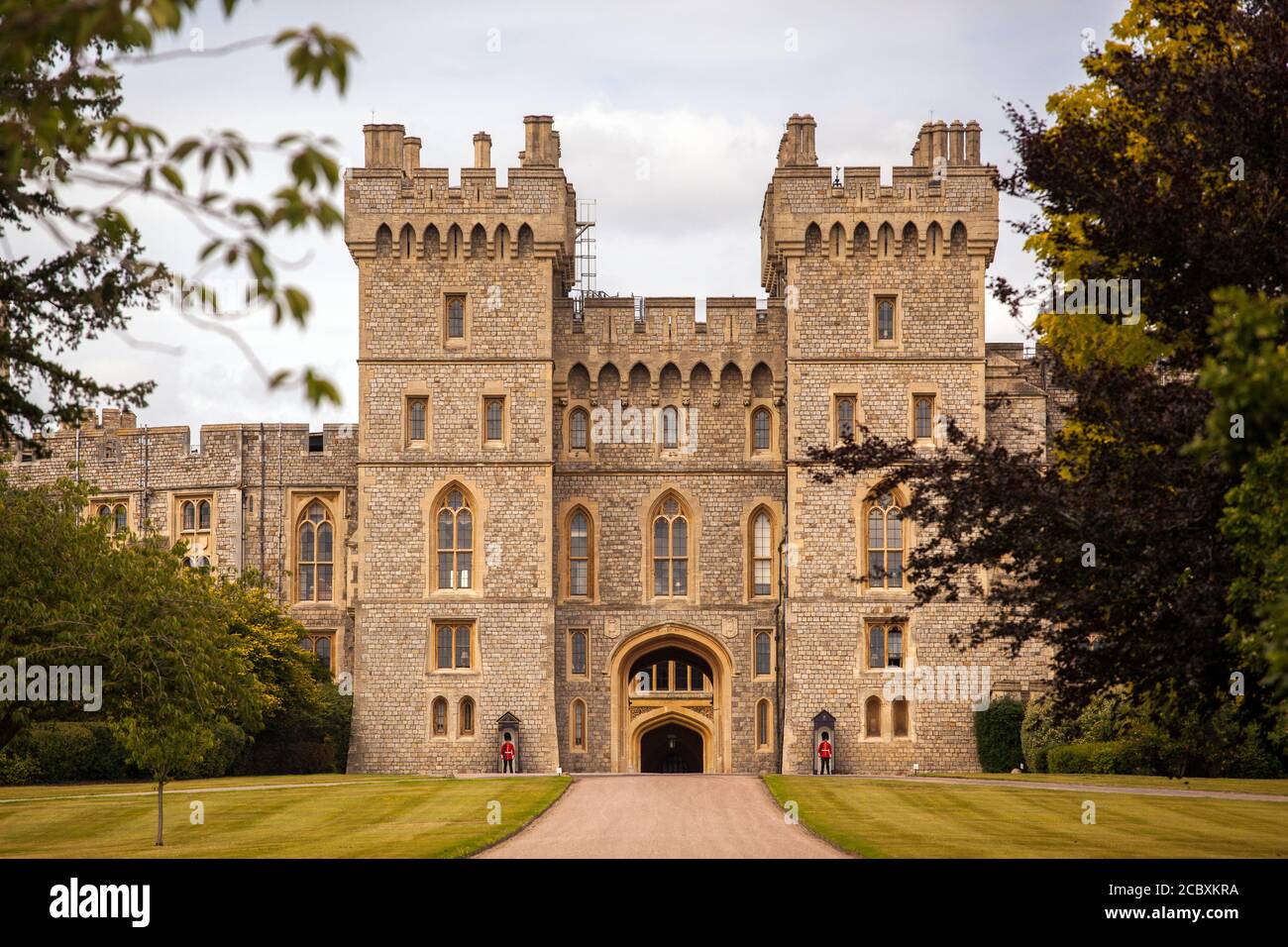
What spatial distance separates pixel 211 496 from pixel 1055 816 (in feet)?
101

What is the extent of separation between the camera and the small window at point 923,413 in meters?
43.9

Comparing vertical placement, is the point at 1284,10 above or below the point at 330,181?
above

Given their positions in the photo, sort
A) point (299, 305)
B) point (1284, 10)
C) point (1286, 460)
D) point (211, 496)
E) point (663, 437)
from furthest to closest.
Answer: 1. point (211, 496)
2. point (663, 437)
3. point (1284, 10)
4. point (1286, 460)
5. point (299, 305)

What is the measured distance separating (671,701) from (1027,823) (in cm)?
2285

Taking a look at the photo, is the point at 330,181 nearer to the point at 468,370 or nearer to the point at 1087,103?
the point at 1087,103

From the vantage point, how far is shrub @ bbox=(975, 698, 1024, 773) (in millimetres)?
42125

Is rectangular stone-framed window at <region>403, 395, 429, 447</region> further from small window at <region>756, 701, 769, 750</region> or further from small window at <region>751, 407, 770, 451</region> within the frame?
small window at <region>756, 701, 769, 750</region>

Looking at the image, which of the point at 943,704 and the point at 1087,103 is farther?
the point at 943,704

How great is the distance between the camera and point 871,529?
4412 cm

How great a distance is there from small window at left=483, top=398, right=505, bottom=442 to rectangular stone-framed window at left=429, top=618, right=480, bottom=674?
15.3 feet

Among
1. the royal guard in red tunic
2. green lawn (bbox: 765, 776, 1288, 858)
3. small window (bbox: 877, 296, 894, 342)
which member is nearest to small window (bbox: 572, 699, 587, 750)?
the royal guard in red tunic

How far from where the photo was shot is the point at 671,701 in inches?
1903

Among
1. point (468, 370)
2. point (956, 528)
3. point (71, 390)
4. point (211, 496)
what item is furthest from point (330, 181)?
point (211, 496)

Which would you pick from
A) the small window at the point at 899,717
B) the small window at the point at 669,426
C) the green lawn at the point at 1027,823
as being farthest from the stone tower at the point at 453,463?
the green lawn at the point at 1027,823
